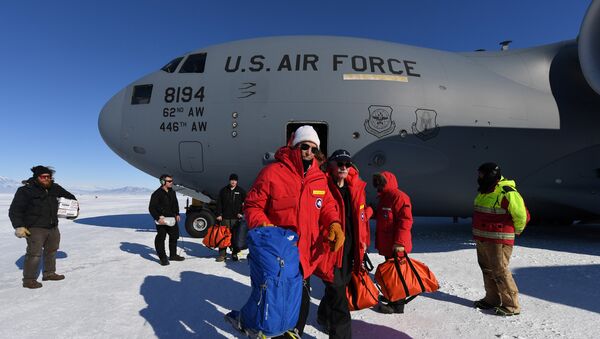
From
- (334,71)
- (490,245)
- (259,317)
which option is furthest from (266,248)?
(334,71)

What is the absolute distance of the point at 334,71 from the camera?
26.7 feet

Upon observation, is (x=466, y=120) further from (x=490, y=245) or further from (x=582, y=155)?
(x=490, y=245)

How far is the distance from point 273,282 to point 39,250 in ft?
15.6

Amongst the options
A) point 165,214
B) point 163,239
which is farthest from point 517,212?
point 165,214

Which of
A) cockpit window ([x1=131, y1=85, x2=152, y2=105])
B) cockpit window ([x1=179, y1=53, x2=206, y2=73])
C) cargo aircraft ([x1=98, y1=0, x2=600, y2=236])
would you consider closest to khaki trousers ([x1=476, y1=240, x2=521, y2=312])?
cargo aircraft ([x1=98, y1=0, x2=600, y2=236])

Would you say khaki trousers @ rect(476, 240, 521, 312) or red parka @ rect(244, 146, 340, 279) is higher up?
red parka @ rect(244, 146, 340, 279)

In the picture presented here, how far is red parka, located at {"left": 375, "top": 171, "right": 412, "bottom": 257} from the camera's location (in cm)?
388

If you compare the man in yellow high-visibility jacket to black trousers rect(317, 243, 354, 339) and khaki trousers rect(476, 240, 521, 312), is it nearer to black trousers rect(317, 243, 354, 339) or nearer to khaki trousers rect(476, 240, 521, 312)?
khaki trousers rect(476, 240, 521, 312)

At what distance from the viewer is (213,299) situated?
14.1ft

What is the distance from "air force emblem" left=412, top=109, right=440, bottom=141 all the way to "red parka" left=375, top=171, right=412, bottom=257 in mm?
4295

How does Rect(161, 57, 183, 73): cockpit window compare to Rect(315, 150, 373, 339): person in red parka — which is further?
Rect(161, 57, 183, 73): cockpit window

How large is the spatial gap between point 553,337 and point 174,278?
5.14 metres

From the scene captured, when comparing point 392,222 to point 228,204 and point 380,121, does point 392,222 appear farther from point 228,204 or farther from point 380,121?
point 380,121

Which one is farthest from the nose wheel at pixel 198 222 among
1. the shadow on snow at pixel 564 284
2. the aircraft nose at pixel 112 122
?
the shadow on snow at pixel 564 284
